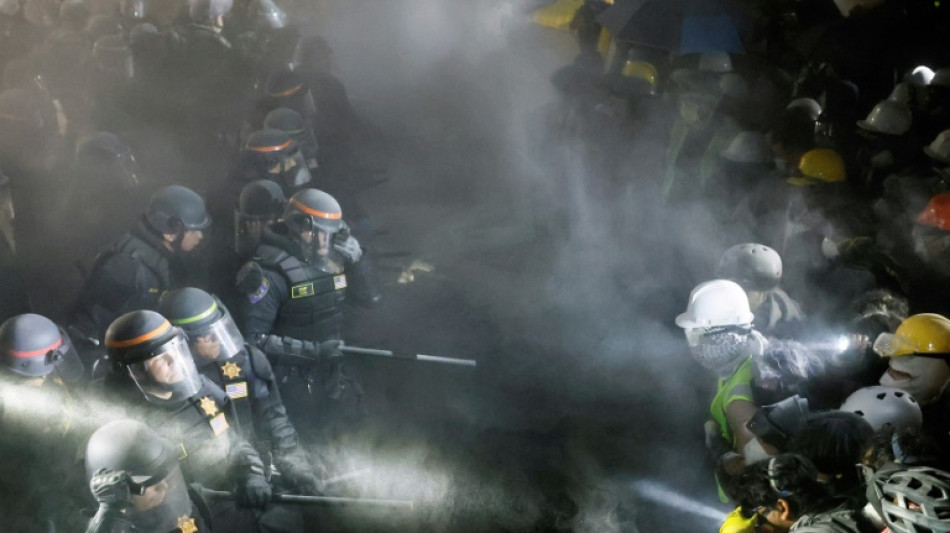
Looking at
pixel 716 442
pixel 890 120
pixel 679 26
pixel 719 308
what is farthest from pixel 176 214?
pixel 890 120

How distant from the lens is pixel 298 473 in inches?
220

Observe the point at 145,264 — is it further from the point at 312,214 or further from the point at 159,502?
the point at 159,502

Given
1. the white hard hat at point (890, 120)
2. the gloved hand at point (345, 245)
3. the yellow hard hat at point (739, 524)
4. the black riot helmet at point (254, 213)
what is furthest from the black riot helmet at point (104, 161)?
the white hard hat at point (890, 120)

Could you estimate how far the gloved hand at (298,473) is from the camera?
557 cm

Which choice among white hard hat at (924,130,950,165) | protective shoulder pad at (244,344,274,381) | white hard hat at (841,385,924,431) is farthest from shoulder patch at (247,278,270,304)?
white hard hat at (924,130,950,165)

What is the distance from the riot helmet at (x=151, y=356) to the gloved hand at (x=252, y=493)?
0.72 metres

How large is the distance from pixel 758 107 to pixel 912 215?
124 inches

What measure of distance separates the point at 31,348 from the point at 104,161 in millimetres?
4199

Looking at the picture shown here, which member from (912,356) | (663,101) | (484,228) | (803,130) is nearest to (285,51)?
(484,228)

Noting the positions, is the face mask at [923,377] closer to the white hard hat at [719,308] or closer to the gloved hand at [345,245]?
the white hard hat at [719,308]

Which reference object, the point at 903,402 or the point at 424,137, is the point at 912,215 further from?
the point at 424,137

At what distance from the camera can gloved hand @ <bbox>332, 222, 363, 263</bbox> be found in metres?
7.16

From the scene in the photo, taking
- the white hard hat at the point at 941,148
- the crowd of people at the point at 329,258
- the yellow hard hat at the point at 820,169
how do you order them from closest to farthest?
the crowd of people at the point at 329,258, the yellow hard hat at the point at 820,169, the white hard hat at the point at 941,148

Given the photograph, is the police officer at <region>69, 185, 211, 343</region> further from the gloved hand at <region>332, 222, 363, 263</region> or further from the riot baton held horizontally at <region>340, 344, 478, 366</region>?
the riot baton held horizontally at <region>340, 344, 478, 366</region>
